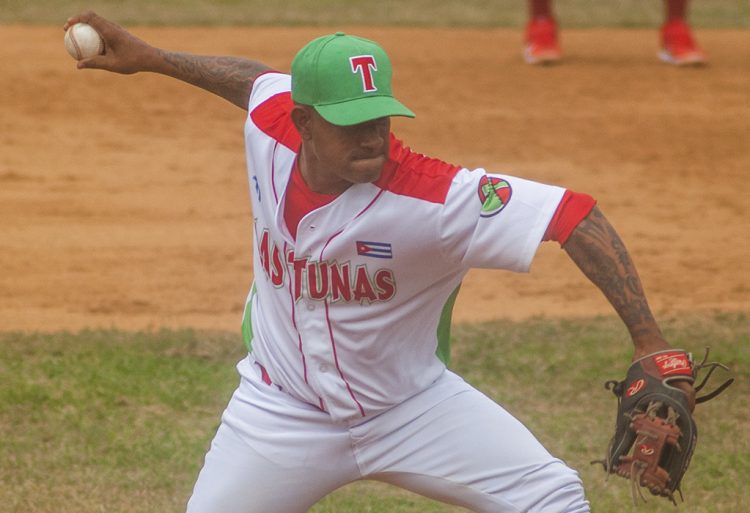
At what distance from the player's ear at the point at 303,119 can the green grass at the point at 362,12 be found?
379 inches

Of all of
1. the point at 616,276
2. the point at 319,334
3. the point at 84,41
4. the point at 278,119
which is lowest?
the point at 319,334

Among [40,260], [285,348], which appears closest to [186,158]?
[40,260]

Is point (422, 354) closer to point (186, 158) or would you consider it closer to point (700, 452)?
point (700, 452)

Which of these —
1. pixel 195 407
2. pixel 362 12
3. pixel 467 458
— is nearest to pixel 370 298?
pixel 467 458

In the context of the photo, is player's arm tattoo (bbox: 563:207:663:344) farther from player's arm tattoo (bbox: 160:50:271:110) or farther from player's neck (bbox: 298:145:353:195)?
player's arm tattoo (bbox: 160:50:271:110)

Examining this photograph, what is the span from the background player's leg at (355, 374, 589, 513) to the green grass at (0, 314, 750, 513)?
51.0 inches

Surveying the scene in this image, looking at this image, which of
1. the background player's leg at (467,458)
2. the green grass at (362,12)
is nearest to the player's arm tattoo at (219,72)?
the background player's leg at (467,458)

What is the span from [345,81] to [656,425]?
46.1 inches

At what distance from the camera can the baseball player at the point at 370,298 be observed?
141 inches

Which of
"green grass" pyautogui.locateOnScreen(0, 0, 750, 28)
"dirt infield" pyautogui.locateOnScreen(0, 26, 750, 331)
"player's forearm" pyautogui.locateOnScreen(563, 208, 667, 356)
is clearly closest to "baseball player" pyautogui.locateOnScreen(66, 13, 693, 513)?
"player's forearm" pyautogui.locateOnScreen(563, 208, 667, 356)

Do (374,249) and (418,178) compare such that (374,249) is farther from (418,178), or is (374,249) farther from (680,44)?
(680,44)

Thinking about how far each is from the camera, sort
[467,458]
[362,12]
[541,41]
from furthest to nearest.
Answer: [362,12], [541,41], [467,458]

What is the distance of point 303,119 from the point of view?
3.74 metres

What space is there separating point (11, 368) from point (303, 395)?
276cm
